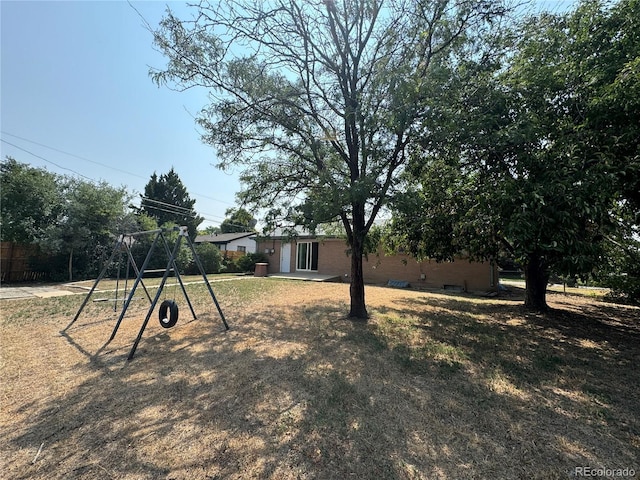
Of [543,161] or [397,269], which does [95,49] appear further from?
[397,269]

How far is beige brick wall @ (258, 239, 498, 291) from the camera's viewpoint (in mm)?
13047

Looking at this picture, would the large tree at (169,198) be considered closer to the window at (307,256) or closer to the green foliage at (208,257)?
the green foliage at (208,257)

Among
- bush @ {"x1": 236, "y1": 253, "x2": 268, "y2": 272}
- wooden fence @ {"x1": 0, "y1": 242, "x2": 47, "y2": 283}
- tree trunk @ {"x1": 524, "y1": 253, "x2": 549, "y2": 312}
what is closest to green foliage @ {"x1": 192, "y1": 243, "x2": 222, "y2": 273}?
bush @ {"x1": 236, "y1": 253, "x2": 268, "y2": 272}

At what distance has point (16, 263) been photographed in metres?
12.1

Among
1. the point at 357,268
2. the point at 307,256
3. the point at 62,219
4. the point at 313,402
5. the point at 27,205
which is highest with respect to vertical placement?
the point at 27,205

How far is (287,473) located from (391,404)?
1341mm

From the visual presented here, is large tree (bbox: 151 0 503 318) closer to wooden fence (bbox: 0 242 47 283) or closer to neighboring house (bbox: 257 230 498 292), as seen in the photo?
neighboring house (bbox: 257 230 498 292)

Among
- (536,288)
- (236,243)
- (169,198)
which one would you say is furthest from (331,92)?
(169,198)

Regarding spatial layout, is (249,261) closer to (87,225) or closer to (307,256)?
(307,256)

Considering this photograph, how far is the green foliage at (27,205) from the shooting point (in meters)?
12.1

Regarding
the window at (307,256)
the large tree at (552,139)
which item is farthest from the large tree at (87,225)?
the large tree at (552,139)

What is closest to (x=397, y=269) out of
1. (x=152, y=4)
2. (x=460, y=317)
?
(x=460, y=317)

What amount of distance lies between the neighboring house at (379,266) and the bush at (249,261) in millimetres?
492

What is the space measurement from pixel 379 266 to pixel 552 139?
1136 cm
